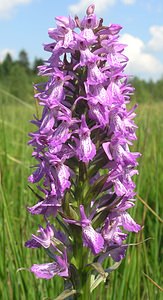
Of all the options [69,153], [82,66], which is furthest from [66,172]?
[82,66]

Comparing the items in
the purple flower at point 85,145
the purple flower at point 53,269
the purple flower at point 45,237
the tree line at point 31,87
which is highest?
the tree line at point 31,87

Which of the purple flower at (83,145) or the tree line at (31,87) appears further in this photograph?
the tree line at (31,87)

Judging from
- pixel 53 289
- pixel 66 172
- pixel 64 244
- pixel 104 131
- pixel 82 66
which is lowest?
pixel 53 289

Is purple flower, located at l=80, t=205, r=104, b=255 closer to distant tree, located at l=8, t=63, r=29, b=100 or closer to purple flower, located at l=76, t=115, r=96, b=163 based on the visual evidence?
purple flower, located at l=76, t=115, r=96, b=163

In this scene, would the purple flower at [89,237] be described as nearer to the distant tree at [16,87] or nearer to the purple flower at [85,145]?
the purple flower at [85,145]

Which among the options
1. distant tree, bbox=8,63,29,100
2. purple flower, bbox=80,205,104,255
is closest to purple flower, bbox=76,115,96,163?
purple flower, bbox=80,205,104,255

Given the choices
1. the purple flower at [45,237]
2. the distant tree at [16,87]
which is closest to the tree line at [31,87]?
the distant tree at [16,87]

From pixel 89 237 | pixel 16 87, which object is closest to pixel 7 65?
pixel 16 87

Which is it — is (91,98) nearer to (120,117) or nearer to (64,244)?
(120,117)

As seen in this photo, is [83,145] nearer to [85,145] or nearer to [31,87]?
[85,145]

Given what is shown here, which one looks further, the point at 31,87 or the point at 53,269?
the point at 31,87

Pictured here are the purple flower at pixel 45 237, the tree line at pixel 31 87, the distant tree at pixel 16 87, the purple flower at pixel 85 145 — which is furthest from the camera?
the distant tree at pixel 16 87
